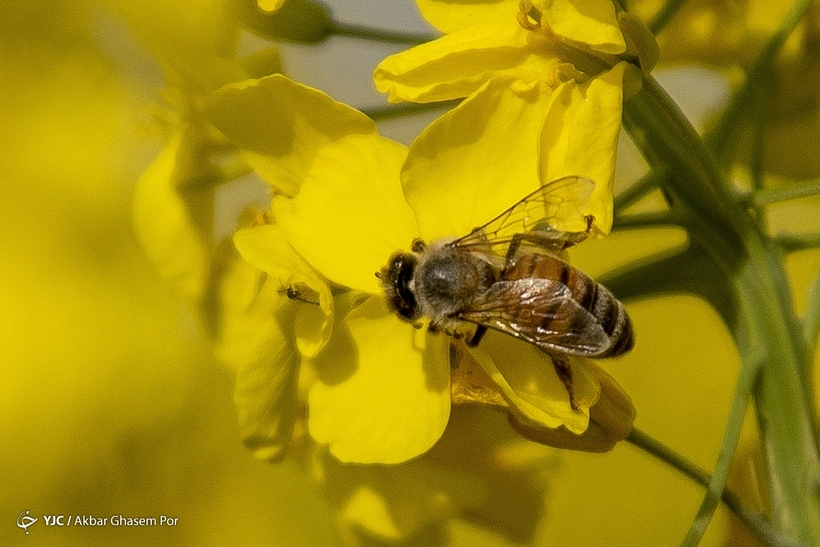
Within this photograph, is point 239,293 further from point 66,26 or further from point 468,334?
point 66,26

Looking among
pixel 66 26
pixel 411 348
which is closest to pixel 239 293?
pixel 411 348

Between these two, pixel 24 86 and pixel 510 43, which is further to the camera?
pixel 24 86

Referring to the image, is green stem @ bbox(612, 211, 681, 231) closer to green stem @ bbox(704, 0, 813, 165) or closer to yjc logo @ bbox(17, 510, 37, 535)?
green stem @ bbox(704, 0, 813, 165)

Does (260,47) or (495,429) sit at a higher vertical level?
(260,47)

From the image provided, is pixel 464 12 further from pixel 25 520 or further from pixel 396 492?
pixel 25 520

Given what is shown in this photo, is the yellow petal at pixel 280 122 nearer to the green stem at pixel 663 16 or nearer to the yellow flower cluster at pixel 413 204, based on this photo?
the yellow flower cluster at pixel 413 204

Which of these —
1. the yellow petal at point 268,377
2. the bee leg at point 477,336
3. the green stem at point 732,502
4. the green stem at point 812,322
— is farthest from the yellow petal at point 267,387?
the green stem at point 812,322
